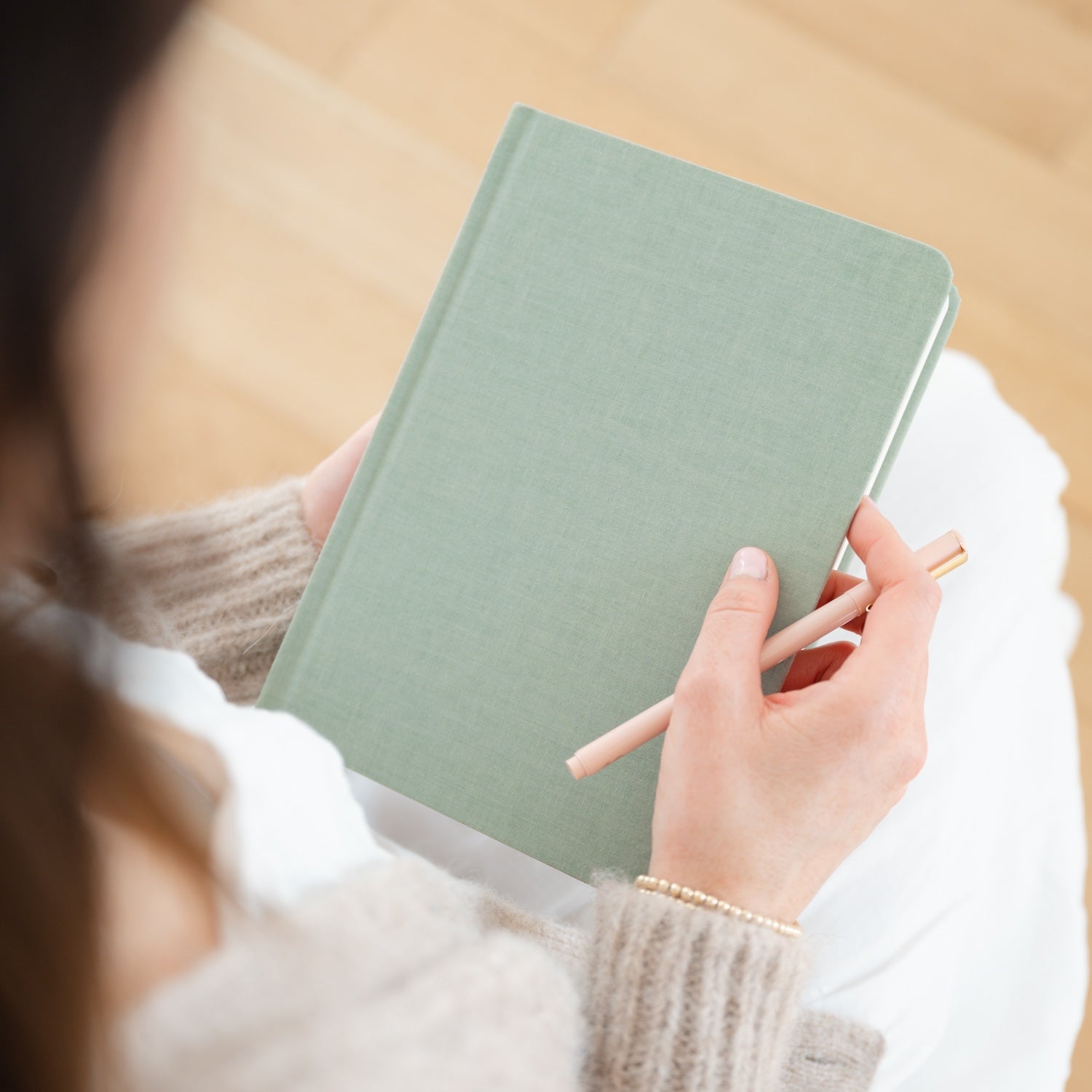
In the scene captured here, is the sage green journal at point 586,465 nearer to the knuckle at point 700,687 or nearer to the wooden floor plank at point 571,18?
the knuckle at point 700,687

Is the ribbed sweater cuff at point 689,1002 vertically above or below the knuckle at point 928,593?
below

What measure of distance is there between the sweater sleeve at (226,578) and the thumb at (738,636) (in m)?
0.31

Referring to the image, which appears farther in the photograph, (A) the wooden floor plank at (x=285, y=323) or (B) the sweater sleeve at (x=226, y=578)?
(A) the wooden floor plank at (x=285, y=323)

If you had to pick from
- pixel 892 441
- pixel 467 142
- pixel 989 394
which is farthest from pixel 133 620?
pixel 467 142

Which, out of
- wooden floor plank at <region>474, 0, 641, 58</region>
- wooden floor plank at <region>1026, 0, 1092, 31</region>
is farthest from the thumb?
wooden floor plank at <region>1026, 0, 1092, 31</region>

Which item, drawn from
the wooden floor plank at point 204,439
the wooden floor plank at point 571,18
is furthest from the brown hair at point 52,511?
the wooden floor plank at point 571,18

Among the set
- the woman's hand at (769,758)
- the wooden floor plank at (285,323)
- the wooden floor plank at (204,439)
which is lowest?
the wooden floor plank at (204,439)

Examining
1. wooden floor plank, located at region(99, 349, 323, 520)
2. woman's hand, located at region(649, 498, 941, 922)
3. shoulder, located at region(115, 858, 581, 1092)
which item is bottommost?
wooden floor plank, located at region(99, 349, 323, 520)

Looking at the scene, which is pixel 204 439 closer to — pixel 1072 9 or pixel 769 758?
pixel 769 758

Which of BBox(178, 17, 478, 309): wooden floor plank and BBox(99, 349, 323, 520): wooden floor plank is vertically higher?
BBox(178, 17, 478, 309): wooden floor plank

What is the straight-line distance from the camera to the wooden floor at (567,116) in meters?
1.17

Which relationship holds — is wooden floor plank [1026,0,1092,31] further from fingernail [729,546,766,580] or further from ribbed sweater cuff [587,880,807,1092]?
ribbed sweater cuff [587,880,807,1092]

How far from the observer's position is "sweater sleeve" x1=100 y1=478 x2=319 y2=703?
66cm

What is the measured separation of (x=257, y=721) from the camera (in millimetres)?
491
